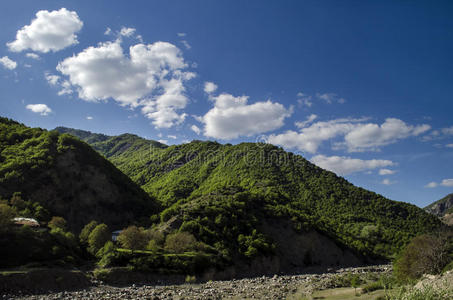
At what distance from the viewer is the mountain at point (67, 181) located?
5544cm

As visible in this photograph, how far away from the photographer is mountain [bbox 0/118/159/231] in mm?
55438

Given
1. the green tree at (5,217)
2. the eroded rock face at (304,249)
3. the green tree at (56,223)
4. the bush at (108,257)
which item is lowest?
the eroded rock face at (304,249)

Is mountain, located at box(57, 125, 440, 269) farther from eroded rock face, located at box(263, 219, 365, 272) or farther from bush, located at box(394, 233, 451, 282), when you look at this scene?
bush, located at box(394, 233, 451, 282)

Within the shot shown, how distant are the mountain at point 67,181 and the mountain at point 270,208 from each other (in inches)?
476

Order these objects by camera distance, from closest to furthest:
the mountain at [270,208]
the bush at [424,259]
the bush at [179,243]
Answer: the bush at [424,259], the bush at [179,243], the mountain at [270,208]

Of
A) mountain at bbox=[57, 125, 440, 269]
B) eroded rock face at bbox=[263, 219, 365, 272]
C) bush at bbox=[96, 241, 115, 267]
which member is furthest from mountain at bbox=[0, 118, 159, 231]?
eroded rock face at bbox=[263, 219, 365, 272]

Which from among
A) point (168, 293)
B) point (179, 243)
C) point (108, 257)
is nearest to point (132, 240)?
point (108, 257)

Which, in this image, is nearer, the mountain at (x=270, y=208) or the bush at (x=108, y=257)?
the bush at (x=108, y=257)

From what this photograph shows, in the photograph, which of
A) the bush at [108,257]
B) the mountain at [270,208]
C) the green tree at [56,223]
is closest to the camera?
the bush at [108,257]

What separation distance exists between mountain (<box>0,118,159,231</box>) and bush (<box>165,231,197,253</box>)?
19.5m

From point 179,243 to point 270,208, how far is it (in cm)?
3042

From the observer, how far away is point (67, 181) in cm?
6119

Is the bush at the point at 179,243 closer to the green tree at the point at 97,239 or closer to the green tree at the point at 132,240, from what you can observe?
the green tree at the point at 132,240

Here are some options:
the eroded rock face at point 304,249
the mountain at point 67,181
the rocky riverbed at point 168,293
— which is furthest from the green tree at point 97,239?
the eroded rock face at point 304,249
